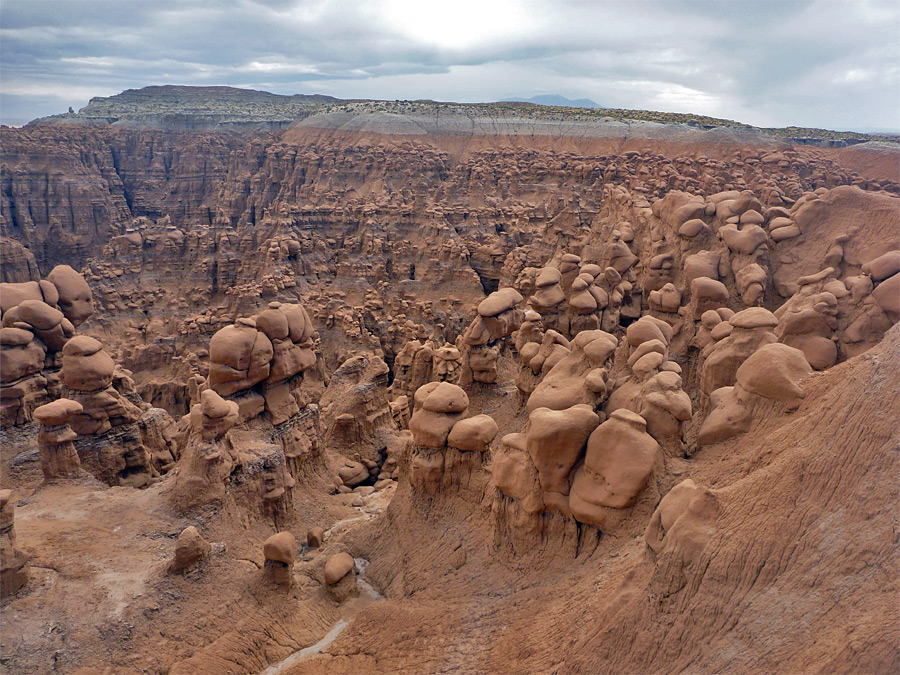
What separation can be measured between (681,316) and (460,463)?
378 inches

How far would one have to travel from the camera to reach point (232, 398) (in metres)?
14.7

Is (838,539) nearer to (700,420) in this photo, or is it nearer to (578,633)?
(578,633)

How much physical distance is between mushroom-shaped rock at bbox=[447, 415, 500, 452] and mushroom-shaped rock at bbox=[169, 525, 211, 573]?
4877mm

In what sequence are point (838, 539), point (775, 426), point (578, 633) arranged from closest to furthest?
point (838, 539) → point (578, 633) → point (775, 426)

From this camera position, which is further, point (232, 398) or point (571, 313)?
point (571, 313)

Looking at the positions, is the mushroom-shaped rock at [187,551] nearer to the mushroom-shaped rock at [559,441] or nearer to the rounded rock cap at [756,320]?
the mushroom-shaped rock at [559,441]

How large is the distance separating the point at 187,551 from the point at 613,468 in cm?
732

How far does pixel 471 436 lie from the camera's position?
11930 mm

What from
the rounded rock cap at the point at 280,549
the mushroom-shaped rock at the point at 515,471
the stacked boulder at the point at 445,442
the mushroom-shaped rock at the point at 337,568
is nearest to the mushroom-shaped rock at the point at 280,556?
the rounded rock cap at the point at 280,549

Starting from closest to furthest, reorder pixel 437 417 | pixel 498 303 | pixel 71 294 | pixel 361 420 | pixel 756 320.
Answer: pixel 756 320, pixel 437 417, pixel 71 294, pixel 498 303, pixel 361 420

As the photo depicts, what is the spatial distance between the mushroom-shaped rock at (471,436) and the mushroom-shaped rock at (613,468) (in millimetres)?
2621

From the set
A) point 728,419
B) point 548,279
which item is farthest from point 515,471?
point 548,279

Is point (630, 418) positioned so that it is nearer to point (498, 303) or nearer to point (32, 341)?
point (498, 303)

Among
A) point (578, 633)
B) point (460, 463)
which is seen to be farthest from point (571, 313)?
point (578, 633)
